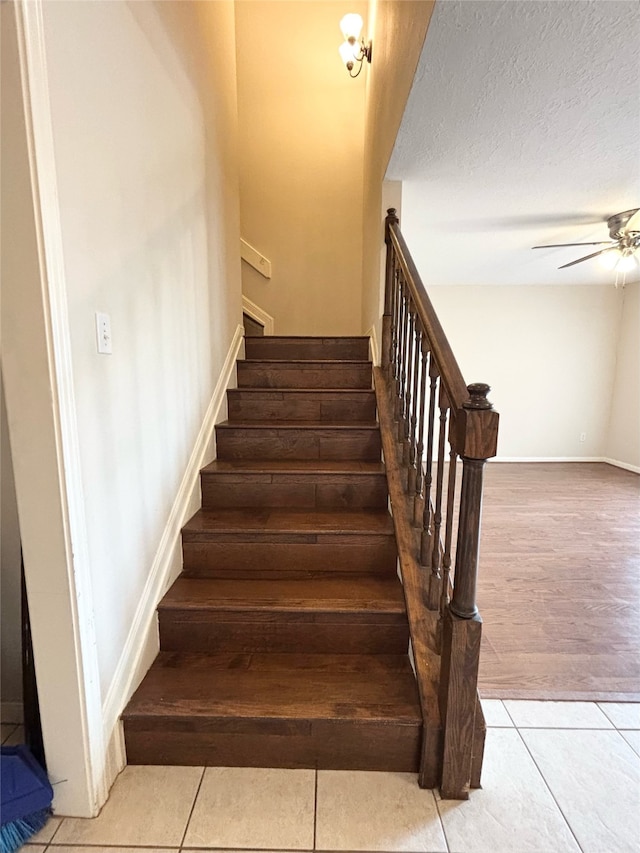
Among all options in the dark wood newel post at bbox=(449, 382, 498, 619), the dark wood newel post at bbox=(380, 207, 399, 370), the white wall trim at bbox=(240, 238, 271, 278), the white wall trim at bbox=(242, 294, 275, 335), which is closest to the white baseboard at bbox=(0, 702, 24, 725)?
the dark wood newel post at bbox=(449, 382, 498, 619)

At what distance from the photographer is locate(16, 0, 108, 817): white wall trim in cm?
88

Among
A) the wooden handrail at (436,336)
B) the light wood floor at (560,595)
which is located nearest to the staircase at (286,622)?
the light wood floor at (560,595)

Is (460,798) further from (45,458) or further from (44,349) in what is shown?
Answer: (44,349)

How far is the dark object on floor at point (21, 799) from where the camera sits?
3.33 ft

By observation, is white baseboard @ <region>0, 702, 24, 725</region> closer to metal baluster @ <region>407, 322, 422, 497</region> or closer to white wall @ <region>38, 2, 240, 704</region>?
white wall @ <region>38, 2, 240, 704</region>

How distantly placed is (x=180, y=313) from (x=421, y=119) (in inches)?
52.4

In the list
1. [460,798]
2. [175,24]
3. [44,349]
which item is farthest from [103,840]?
[175,24]

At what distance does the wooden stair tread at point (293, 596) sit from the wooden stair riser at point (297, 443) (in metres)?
0.74

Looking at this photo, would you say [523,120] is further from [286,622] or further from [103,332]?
[286,622]

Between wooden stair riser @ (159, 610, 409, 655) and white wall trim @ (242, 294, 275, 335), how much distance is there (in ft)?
10.0

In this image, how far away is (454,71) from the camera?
1.42m

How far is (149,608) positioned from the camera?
1.44 metres

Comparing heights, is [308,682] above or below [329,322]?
below

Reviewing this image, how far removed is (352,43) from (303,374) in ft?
8.58
